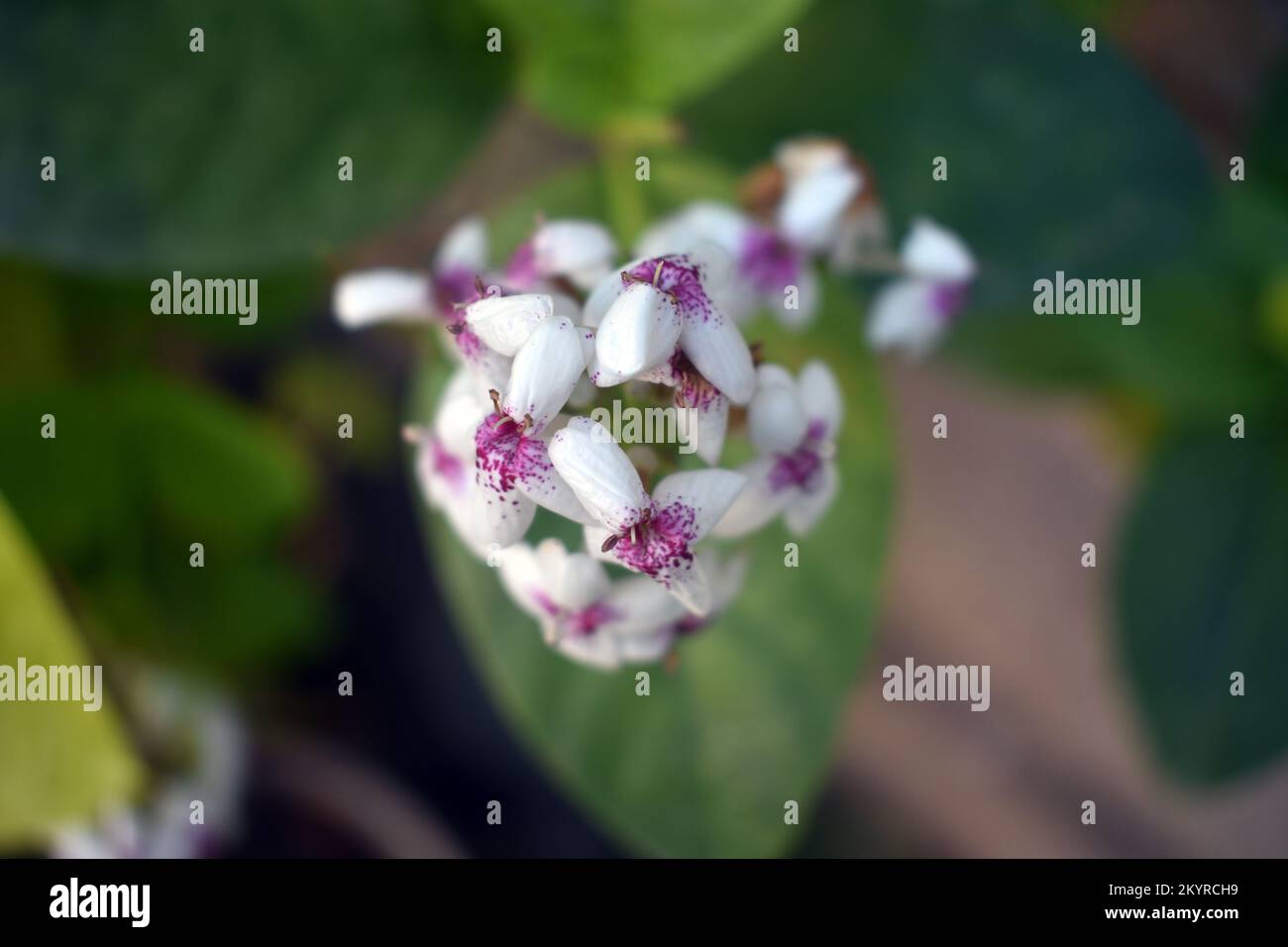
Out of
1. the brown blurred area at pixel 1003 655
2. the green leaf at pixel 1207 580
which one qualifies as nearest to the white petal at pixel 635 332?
the green leaf at pixel 1207 580

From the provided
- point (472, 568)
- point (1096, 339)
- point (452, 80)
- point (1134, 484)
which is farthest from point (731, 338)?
point (1134, 484)

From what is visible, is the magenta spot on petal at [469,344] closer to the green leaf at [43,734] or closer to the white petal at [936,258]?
the white petal at [936,258]

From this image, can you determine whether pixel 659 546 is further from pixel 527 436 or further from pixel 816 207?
pixel 816 207

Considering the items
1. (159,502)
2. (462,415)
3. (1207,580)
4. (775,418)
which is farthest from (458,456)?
(1207,580)

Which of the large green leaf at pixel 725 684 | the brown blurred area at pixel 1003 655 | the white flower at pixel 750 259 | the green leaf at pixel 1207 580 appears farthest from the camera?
the brown blurred area at pixel 1003 655

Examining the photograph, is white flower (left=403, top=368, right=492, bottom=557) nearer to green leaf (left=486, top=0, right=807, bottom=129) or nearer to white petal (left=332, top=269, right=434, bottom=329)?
white petal (left=332, top=269, right=434, bottom=329)

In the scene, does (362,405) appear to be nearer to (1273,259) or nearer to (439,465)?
(439,465)
